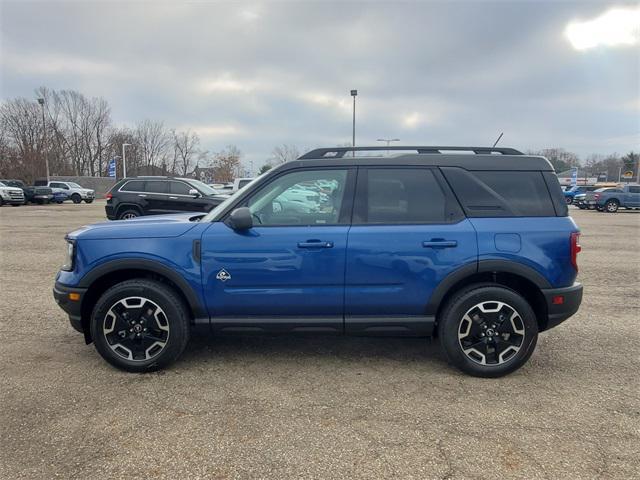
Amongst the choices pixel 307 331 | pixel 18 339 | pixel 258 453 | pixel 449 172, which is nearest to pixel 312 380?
pixel 307 331

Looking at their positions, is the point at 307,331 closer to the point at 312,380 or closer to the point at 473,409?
the point at 312,380

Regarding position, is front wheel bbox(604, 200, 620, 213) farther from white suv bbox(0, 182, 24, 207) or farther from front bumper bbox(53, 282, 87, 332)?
white suv bbox(0, 182, 24, 207)

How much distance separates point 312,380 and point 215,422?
894 mm

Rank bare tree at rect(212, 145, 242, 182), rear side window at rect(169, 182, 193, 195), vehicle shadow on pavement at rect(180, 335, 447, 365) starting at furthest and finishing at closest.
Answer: bare tree at rect(212, 145, 242, 182)
rear side window at rect(169, 182, 193, 195)
vehicle shadow on pavement at rect(180, 335, 447, 365)

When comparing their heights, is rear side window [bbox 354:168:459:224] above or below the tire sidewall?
below

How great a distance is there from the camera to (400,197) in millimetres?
3646

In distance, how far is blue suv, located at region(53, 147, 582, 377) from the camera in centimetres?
350

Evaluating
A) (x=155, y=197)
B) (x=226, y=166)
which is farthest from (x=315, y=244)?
(x=226, y=166)

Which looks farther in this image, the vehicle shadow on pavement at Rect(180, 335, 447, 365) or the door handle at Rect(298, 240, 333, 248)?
the vehicle shadow on pavement at Rect(180, 335, 447, 365)

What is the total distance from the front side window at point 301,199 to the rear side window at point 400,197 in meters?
0.20

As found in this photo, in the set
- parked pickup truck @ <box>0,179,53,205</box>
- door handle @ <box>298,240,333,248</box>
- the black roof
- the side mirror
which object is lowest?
door handle @ <box>298,240,333,248</box>

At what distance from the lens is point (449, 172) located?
12.1 feet

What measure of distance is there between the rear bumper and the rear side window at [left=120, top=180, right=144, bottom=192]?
12.6m

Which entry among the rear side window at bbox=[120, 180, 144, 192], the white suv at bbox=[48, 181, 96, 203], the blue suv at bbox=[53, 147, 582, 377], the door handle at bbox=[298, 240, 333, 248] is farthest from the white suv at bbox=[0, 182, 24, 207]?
the door handle at bbox=[298, 240, 333, 248]
